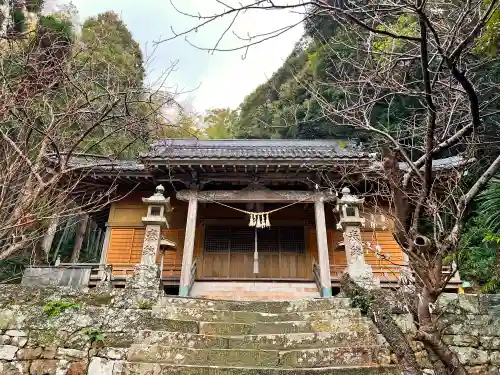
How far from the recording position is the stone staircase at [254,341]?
3.84 meters

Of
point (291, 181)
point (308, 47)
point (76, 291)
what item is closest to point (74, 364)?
point (76, 291)

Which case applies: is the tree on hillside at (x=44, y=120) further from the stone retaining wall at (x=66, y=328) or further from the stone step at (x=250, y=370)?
the stone step at (x=250, y=370)

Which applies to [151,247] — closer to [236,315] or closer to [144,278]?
[144,278]

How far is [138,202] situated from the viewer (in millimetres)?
11023

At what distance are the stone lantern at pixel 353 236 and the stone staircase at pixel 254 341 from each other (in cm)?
94

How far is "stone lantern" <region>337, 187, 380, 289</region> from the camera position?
253 inches

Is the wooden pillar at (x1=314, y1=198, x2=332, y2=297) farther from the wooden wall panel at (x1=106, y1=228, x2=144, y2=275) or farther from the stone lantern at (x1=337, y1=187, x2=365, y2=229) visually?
the wooden wall panel at (x1=106, y1=228, x2=144, y2=275)

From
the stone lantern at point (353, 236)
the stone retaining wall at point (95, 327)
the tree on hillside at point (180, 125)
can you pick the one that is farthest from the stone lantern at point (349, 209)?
the tree on hillside at point (180, 125)

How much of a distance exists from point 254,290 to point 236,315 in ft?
13.1

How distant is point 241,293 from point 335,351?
200 inches

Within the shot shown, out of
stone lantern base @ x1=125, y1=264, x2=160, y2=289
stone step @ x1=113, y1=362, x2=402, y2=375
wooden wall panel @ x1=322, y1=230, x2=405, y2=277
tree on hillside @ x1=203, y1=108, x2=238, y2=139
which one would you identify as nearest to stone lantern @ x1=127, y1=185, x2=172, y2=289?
stone lantern base @ x1=125, y1=264, x2=160, y2=289

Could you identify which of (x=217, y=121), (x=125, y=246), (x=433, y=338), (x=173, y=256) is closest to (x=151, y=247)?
(x=173, y=256)

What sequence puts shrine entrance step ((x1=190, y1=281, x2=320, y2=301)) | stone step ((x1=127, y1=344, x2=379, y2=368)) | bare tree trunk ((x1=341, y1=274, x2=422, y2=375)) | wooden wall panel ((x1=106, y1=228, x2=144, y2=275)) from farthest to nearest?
wooden wall panel ((x1=106, y1=228, x2=144, y2=275)) → shrine entrance step ((x1=190, y1=281, x2=320, y2=301)) → stone step ((x1=127, y1=344, x2=379, y2=368)) → bare tree trunk ((x1=341, y1=274, x2=422, y2=375))

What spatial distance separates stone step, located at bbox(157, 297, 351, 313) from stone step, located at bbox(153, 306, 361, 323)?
0.14 metres
